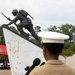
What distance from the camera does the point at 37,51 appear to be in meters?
11.1

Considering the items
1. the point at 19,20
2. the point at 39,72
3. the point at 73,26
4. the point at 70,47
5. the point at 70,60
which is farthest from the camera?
the point at 73,26

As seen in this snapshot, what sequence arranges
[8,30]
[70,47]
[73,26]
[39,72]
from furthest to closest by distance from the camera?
[73,26], [70,47], [8,30], [39,72]

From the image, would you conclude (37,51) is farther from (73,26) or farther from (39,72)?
(73,26)

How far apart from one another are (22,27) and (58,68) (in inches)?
365

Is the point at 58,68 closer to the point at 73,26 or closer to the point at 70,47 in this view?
the point at 70,47

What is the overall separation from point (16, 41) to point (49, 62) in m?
8.53

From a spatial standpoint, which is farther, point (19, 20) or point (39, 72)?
point (19, 20)

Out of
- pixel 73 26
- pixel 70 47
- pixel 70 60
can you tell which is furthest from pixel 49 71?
pixel 73 26

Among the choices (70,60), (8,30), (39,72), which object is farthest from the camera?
(70,60)

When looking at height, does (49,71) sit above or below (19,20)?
below

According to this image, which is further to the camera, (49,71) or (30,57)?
(30,57)

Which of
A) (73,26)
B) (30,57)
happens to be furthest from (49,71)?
(73,26)

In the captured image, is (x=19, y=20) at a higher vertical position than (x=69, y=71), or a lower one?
higher

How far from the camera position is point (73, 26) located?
67125 millimetres
